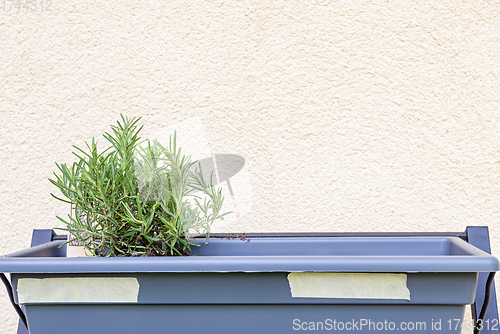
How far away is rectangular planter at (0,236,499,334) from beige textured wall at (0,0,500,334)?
0.90ft

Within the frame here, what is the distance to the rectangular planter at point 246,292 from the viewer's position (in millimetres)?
398

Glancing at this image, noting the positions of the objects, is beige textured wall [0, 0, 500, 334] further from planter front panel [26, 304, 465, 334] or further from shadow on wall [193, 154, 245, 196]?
planter front panel [26, 304, 465, 334]

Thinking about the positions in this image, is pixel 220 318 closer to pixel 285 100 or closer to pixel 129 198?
pixel 129 198

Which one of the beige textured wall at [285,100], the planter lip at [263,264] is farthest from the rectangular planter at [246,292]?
the beige textured wall at [285,100]

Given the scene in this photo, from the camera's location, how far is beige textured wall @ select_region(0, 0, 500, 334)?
26.2 inches

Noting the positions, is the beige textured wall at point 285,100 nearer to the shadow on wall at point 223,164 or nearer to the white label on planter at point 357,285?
the shadow on wall at point 223,164

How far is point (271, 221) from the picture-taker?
70 cm

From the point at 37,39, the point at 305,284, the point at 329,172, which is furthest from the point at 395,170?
the point at 37,39

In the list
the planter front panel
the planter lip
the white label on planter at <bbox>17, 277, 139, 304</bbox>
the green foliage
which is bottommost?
the planter front panel

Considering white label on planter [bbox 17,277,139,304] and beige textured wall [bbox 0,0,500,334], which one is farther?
beige textured wall [bbox 0,0,500,334]

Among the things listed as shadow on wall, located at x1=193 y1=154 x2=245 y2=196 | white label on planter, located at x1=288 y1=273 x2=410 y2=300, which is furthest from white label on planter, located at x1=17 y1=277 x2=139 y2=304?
shadow on wall, located at x1=193 y1=154 x2=245 y2=196

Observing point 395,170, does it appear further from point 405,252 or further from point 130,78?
point 130,78

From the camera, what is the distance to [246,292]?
42 cm

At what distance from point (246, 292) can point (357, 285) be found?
0.43ft
